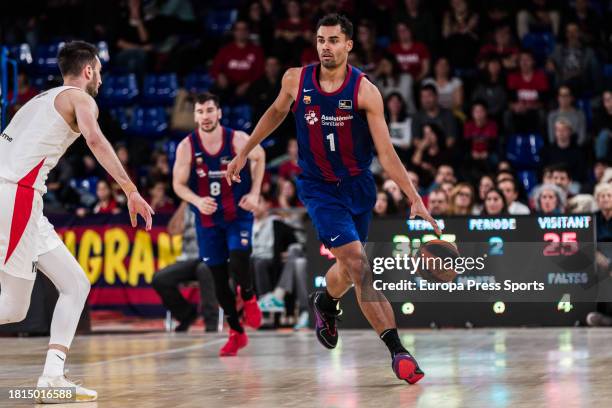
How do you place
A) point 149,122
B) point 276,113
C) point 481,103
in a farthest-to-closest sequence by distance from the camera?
point 149,122, point 481,103, point 276,113

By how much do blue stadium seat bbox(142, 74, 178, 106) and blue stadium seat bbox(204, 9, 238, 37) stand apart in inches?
67.7

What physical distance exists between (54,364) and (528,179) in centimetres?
1080

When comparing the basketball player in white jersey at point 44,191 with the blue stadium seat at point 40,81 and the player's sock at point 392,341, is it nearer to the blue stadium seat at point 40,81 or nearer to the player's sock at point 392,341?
the player's sock at point 392,341

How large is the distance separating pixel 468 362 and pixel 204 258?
2.88 meters

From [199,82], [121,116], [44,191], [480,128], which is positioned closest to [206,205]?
[44,191]

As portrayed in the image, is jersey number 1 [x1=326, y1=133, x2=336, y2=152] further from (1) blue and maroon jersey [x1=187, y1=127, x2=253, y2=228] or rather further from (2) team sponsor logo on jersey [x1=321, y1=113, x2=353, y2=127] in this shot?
(1) blue and maroon jersey [x1=187, y1=127, x2=253, y2=228]

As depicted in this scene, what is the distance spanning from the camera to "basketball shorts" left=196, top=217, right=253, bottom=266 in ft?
34.5

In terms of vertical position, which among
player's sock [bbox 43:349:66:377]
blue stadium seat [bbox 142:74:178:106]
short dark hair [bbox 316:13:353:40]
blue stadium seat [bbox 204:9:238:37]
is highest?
blue stadium seat [bbox 204:9:238:37]

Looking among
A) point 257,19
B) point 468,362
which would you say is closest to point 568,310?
point 468,362

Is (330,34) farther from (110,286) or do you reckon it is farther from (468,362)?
(110,286)

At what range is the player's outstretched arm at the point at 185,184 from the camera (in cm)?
1026

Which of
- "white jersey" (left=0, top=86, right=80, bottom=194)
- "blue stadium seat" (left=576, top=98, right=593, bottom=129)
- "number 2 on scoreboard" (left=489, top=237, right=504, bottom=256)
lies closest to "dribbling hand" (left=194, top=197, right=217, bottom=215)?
"white jersey" (left=0, top=86, right=80, bottom=194)

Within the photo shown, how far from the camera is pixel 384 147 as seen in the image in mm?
7746

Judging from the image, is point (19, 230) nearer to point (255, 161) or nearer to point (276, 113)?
point (276, 113)
